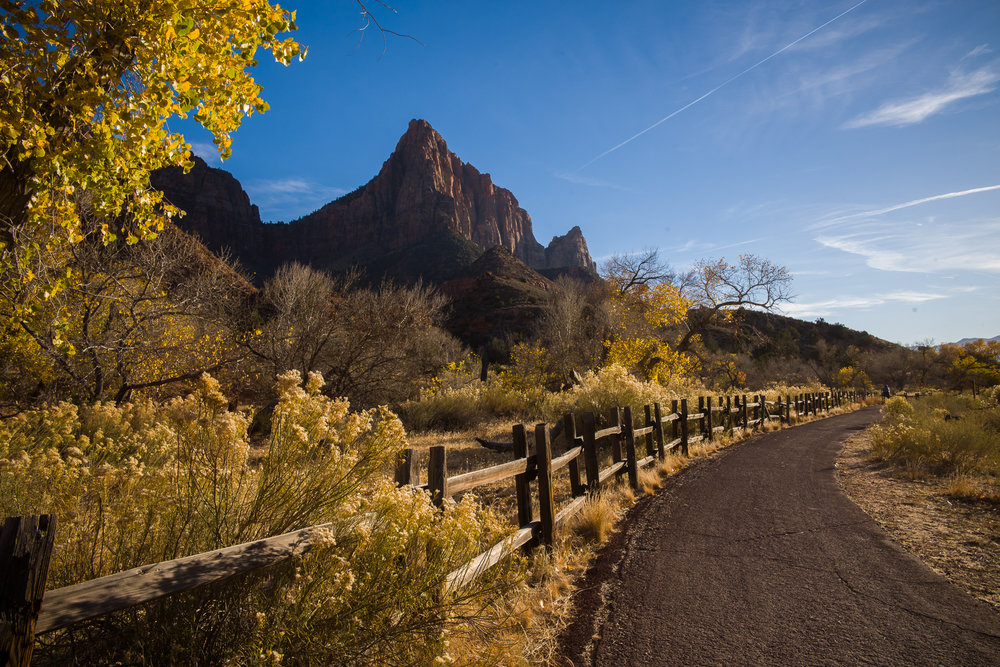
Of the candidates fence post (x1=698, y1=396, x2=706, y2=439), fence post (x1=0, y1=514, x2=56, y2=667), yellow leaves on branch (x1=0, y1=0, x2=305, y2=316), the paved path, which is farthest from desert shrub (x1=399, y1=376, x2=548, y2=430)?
fence post (x1=0, y1=514, x2=56, y2=667)

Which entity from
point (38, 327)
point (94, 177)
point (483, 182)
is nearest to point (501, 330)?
point (38, 327)

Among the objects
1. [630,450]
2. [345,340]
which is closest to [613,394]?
[630,450]

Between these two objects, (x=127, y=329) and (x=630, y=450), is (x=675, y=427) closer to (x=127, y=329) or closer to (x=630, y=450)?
(x=630, y=450)

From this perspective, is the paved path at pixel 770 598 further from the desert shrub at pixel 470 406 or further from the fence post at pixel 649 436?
the desert shrub at pixel 470 406

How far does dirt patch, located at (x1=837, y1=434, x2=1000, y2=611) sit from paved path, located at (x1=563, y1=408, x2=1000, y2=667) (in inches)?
7.0

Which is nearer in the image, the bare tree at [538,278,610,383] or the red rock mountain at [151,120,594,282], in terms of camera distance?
the bare tree at [538,278,610,383]

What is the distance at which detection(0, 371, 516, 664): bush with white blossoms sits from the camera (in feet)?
6.34

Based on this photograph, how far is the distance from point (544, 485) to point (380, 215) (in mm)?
114558

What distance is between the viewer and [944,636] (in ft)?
9.88

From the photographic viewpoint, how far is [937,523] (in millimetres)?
5301

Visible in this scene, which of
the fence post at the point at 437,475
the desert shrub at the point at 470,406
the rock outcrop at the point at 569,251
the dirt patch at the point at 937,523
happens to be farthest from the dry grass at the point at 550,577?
the rock outcrop at the point at 569,251

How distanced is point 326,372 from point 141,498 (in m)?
11.9

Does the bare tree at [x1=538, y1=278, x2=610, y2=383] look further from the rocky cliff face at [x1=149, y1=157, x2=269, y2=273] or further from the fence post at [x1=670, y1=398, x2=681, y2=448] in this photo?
the rocky cliff face at [x1=149, y1=157, x2=269, y2=273]

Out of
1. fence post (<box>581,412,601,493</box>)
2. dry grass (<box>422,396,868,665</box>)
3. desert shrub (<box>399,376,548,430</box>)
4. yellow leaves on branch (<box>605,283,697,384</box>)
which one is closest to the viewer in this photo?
dry grass (<box>422,396,868,665</box>)
